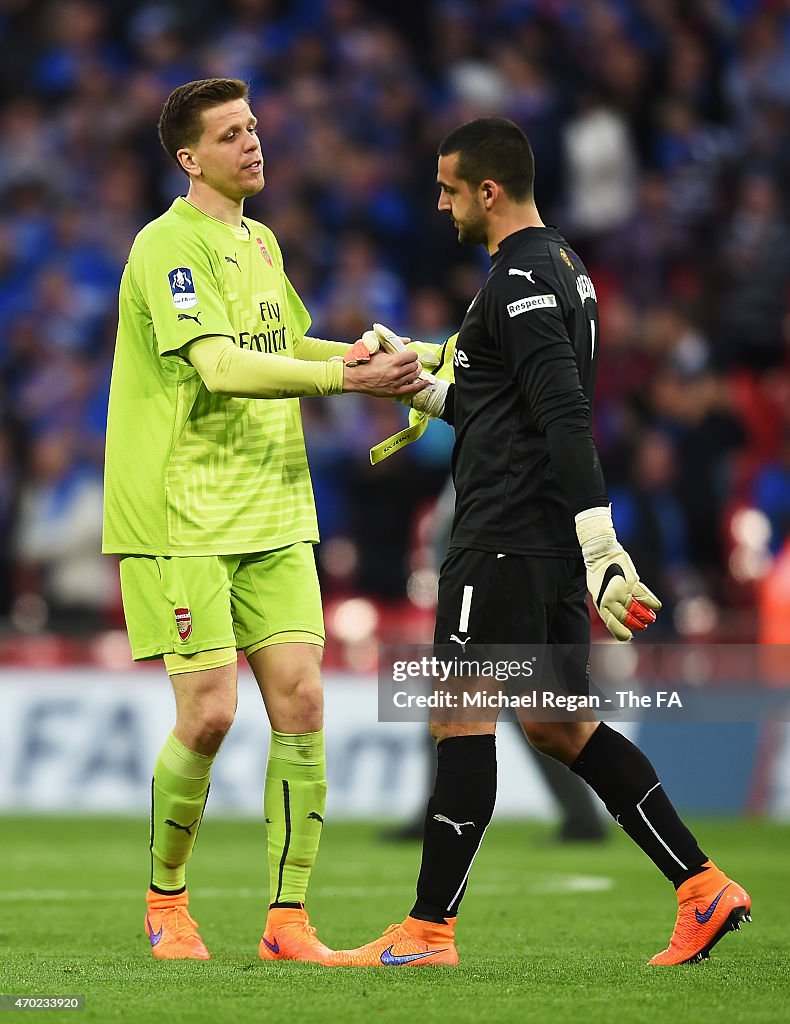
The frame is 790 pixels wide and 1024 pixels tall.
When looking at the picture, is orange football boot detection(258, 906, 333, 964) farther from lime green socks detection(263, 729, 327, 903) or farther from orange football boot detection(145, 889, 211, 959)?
orange football boot detection(145, 889, 211, 959)

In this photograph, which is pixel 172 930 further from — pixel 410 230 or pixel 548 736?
pixel 410 230

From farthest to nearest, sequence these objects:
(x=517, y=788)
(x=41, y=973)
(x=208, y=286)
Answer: (x=517, y=788), (x=208, y=286), (x=41, y=973)

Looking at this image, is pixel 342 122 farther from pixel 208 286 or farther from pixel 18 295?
pixel 208 286

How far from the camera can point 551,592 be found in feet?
16.4

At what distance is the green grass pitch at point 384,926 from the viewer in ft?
13.9

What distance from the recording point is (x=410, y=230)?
14.5 m

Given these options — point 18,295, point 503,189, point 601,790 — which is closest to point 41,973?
point 601,790

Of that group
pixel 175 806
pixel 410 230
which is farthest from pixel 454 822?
pixel 410 230

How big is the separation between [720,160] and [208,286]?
10212 millimetres

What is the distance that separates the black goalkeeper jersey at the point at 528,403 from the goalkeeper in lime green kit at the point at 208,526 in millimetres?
305

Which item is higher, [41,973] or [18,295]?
[18,295]

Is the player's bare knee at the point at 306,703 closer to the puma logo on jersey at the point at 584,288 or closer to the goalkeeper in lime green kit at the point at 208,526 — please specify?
the goalkeeper in lime green kit at the point at 208,526

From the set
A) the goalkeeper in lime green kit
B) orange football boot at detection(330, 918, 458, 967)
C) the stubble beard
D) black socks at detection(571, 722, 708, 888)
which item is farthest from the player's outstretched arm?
orange football boot at detection(330, 918, 458, 967)

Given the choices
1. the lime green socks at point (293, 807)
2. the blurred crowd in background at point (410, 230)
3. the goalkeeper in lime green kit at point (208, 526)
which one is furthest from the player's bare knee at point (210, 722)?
the blurred crowd in background at point (410, 230)
